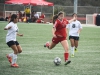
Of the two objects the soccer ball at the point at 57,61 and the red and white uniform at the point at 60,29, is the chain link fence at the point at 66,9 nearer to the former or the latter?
the red and white uniform at the point at 60,29

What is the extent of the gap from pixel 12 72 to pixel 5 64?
6.51 ft

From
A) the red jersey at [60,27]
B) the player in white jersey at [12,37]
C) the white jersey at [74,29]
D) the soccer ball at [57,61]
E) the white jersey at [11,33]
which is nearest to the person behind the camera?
the player in white jersey at [12,37]

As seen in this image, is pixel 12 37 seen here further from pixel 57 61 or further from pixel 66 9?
pixel 66 9

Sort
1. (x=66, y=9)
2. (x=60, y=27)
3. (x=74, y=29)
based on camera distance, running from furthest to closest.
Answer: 1. (x=66, y=9)
2. (x=74, y=29)
3. (x=60, y=27)

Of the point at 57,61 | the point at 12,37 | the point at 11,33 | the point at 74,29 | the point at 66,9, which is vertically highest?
the point at 11,33

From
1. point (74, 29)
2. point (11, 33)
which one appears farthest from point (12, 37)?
point (74, 29)

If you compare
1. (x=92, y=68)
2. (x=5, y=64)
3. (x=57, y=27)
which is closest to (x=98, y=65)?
(x=92, y=68)

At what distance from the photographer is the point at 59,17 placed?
1451cm

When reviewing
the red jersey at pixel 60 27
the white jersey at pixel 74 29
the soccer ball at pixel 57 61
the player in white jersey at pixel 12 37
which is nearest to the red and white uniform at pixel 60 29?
the red jersey at pixel 60 27

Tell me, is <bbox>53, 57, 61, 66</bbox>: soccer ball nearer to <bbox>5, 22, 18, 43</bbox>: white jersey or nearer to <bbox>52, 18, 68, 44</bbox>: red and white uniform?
<bbox>52, 18, 68, 44</bbox>: red and white uniform

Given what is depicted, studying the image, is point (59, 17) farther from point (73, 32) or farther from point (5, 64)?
point (73, 32)

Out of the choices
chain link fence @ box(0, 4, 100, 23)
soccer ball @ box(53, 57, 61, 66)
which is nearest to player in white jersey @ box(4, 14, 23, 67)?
soccer ball @ box(53, 57, 61, 66)

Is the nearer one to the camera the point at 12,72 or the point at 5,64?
the point at 12,72

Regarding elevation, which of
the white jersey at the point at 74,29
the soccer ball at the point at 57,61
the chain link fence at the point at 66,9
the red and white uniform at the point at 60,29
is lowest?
the chain link fence at the point at 66,9
